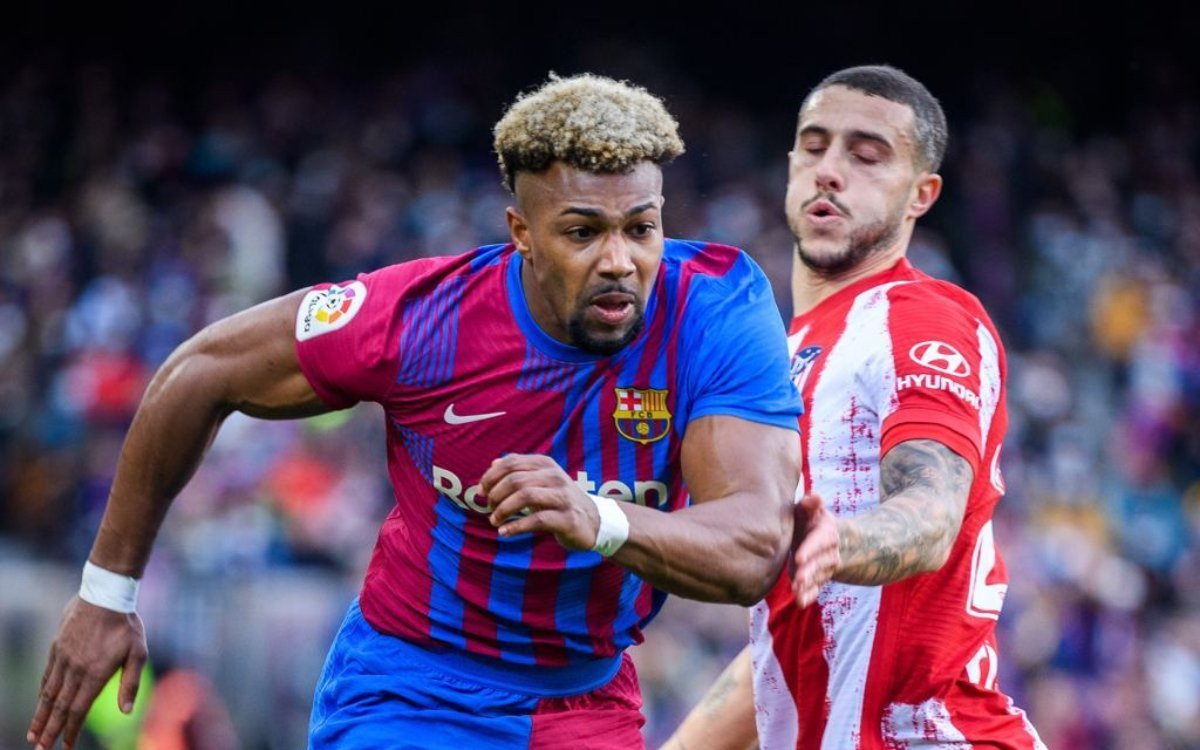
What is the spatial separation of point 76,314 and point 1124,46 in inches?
503

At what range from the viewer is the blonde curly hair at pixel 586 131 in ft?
12.6

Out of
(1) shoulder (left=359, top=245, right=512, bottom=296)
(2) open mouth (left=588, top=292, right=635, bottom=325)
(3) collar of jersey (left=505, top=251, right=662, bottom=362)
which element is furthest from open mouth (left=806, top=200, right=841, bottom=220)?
(2) open mouth (left=588, top=292, right=635, bottom=325)

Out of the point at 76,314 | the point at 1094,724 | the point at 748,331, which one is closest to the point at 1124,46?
the point at 1094,724

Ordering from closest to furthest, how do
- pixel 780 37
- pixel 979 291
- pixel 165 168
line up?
pixel 165 168, pixel 979 291, pixel 780 37

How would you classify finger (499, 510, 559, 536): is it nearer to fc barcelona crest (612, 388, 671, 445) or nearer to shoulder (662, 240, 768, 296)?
fc barcelona crest (612, 388, 671, 445)

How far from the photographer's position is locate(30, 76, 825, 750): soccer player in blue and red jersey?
3.87 metres

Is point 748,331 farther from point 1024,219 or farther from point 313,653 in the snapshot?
point 1024,219

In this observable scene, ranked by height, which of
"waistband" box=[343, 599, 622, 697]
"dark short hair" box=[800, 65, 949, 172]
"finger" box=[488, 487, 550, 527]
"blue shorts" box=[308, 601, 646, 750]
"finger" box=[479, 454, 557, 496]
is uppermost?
"dark short hair" box=[800, 65, 949, 172]

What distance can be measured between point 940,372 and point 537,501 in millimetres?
1323

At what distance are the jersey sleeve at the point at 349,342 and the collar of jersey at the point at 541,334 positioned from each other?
0.89ft

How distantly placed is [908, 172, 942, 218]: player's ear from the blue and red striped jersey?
39.1 inches

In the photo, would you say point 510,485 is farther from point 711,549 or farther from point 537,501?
point 711,549

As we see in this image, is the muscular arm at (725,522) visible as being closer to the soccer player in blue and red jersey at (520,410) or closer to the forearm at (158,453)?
the soccer player in blue and red jersey at (520,410)

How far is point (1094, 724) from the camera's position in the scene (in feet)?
37.6
